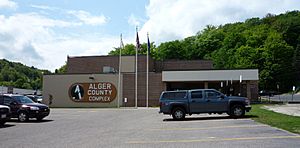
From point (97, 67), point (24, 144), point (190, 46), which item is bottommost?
point (24, 144)

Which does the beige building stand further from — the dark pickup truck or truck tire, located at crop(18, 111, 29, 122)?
truck tire, located at crop(18, 111, 29, 122)

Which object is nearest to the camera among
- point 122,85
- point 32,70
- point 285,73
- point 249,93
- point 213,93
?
point 213,93

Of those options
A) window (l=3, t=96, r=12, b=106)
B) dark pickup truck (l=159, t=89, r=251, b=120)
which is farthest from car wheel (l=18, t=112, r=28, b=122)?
dark pickup truck (l=159, t=89, r=251, b=120)

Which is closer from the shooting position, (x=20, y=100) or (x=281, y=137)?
(x=281, y=137)

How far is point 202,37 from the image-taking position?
10325cm

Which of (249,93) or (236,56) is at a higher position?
(236,56)

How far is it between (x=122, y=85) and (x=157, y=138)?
3632 centimetres

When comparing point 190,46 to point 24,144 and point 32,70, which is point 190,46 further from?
point 24,144

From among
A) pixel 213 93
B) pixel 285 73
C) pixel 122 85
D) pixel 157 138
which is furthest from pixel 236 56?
pixel 157 138

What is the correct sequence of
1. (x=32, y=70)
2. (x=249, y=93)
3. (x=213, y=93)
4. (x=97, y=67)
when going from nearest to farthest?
(x=213, y=93), (x=249, y=93), (x=97, y=67), (x=32, y=70)

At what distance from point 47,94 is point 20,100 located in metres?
27.8

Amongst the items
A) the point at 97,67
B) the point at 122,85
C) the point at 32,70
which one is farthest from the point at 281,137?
the point at 32,70

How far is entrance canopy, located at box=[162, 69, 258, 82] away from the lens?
45.2m

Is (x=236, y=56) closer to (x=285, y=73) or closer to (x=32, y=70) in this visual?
(x=285, y=73)
